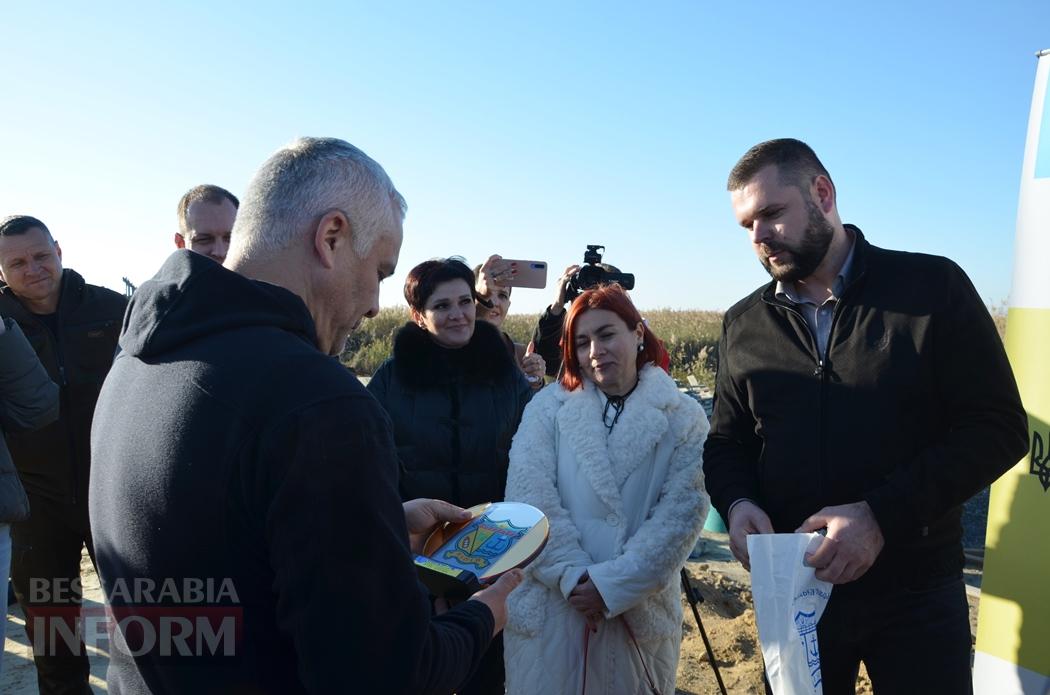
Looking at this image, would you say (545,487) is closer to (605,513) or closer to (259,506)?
(605,513)

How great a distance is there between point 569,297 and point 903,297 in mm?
2086

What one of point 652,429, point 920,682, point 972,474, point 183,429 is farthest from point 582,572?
point 183,429

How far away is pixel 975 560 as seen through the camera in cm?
513

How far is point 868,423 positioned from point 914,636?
2.15ft

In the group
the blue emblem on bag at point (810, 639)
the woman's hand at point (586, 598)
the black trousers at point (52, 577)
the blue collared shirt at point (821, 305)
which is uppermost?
the blue collared shirt at point (821, 305)

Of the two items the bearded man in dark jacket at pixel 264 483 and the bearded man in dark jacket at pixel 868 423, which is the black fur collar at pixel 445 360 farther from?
the bearded man in dark jacket at pixel 264 483

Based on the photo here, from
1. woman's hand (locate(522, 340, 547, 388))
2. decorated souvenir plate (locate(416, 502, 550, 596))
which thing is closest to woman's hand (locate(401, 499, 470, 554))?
decorated souvenir plate (locate(416, 502, 550, 596))

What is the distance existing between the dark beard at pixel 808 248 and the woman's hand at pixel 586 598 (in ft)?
4.30

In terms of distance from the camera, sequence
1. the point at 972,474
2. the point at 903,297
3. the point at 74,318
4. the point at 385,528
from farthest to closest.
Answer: the point at 74,318, the point at 903,297, the point at 972,474, the point at 385,528

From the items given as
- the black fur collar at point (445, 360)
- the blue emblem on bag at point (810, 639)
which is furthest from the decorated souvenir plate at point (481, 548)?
the black fur collar at point (445, 360)

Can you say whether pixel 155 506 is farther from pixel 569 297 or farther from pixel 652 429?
pixel 569 297

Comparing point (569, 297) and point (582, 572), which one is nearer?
point (582, 572)

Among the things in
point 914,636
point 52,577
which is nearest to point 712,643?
point 914,636

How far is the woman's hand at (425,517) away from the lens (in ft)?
5.92
